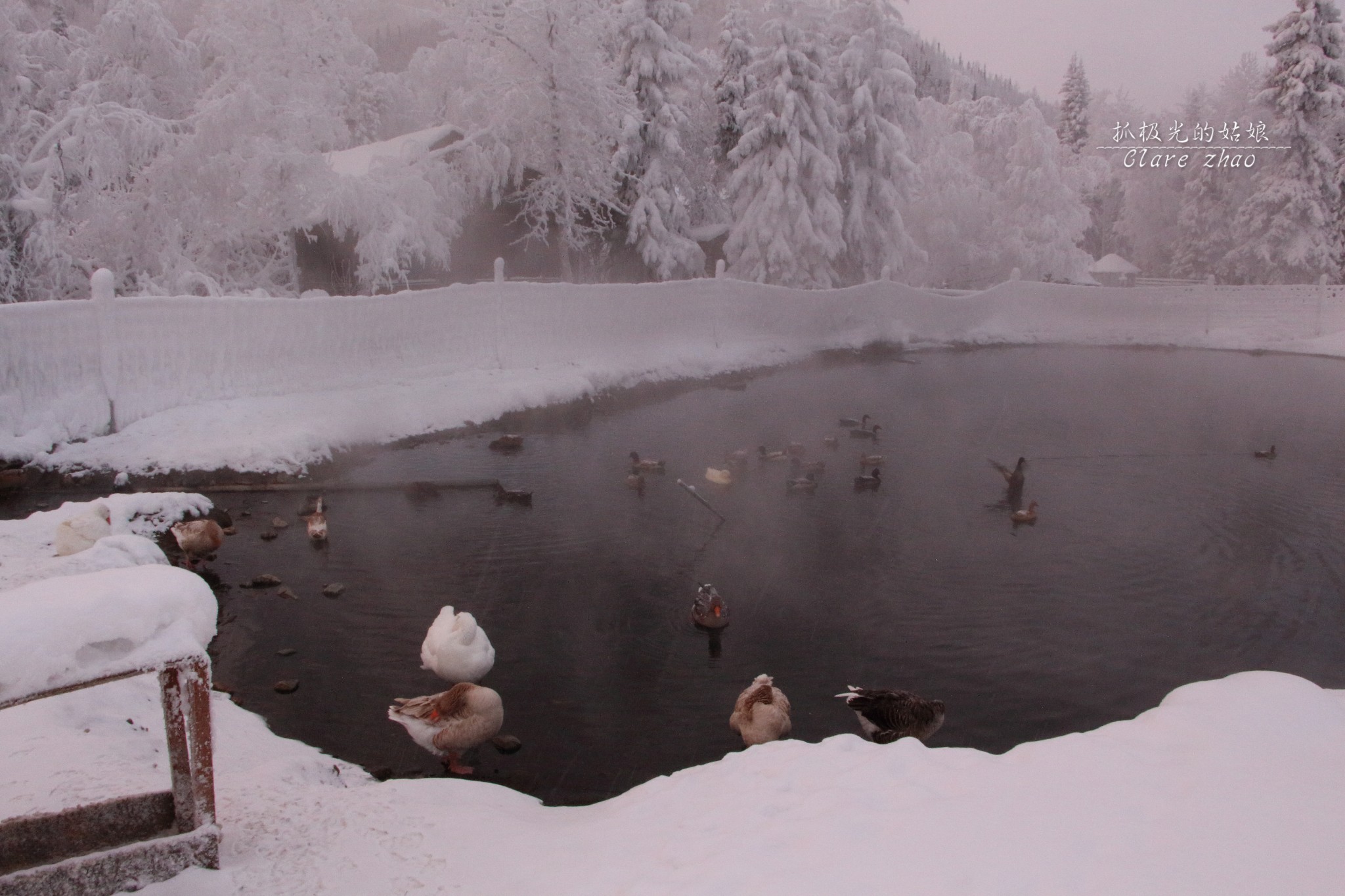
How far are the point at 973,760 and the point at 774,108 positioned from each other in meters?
28.6

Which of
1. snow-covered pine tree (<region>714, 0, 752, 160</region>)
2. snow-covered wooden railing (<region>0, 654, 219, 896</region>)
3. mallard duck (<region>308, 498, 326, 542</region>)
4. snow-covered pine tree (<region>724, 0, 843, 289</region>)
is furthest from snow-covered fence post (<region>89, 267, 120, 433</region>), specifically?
snow-covered pine tree (<region>714, 0, 752, 160</region>)

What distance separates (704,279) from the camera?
23.4 metres

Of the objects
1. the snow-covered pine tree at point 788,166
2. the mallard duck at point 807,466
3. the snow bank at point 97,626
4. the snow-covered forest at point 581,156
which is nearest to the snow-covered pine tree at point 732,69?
the snow-covered forest at point 581,156

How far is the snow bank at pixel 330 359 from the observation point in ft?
35.2

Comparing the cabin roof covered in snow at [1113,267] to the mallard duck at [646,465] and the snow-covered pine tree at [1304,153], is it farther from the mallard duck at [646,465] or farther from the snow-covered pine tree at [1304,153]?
the mallard duck at [646,465]

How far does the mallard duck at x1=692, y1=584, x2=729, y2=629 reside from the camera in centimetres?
713

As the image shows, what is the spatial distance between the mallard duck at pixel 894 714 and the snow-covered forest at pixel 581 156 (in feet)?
58.7

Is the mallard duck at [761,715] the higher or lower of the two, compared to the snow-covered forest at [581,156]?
lower

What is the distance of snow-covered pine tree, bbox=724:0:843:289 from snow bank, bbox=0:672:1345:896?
26.5 meters

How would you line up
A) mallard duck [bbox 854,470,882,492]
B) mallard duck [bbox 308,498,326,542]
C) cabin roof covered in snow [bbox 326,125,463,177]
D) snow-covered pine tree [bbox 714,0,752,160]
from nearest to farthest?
mallard duck [bbox 308,498,326,542], mallard duck [bbox 854,470,882,492], cabin roof covered in snow [bbox 326,125,463,177], snow-covered pine tree [bbox 714,0,752,160]

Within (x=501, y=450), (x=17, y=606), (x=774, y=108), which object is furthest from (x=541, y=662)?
(x=774, y=108)

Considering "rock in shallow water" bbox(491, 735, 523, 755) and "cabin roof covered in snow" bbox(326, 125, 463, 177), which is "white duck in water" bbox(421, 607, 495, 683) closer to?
"rock in shallow water" bbox(491, 735, 523, 755)

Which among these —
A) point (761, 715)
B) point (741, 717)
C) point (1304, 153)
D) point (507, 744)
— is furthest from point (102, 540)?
point (1304, 153)

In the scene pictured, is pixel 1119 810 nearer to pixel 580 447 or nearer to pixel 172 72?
pixel 580 447
